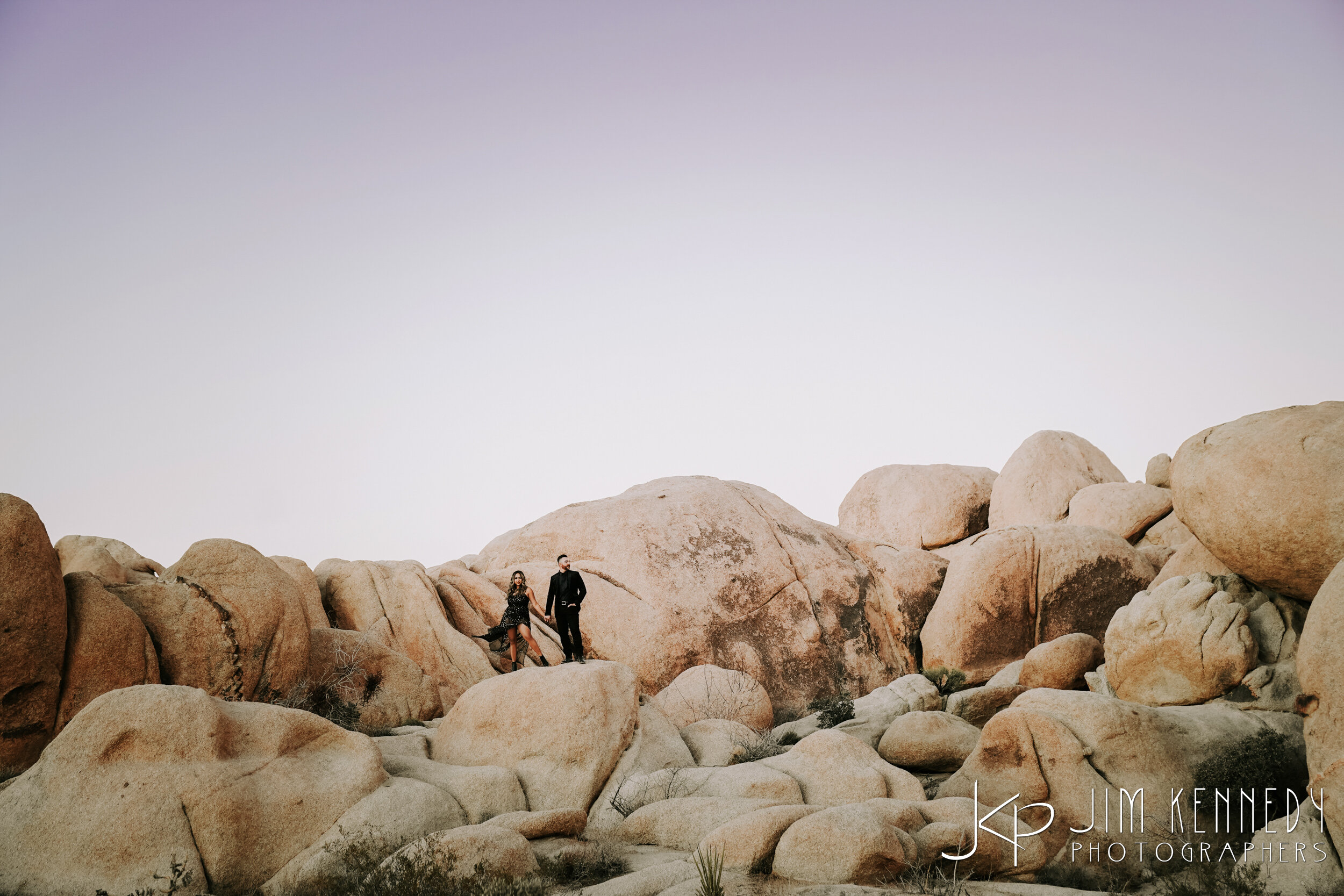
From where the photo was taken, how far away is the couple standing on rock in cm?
1405

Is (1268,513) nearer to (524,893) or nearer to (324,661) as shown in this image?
(524,893)

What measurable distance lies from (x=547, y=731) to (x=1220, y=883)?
7.24m

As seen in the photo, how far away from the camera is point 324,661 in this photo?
45.6 ft

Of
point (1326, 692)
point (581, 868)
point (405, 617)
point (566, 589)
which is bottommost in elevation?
point (581, 868)

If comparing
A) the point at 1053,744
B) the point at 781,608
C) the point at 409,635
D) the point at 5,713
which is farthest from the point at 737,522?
the point at 5,713

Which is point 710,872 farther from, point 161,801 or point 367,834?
point 161,801

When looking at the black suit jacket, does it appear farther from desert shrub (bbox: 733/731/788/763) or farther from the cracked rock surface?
the cracked rock surface

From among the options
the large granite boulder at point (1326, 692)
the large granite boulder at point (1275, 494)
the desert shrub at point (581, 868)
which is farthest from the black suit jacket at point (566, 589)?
the large granite boulder at point (1326, 692)

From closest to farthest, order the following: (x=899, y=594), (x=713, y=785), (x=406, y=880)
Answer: (x=406, y=880), (x=713, y=785), (x=899, y=594)

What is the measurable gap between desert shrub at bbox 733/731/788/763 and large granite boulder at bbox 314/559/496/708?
571cm

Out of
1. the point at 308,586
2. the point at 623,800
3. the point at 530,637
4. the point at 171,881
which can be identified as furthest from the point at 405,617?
the point at 171,881

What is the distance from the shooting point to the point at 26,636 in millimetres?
9602

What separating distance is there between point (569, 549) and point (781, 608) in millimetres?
5028

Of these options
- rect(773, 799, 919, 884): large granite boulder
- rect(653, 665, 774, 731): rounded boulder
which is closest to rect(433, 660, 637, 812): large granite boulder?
rect(773, 799, 919, 884): large granite boulder
